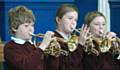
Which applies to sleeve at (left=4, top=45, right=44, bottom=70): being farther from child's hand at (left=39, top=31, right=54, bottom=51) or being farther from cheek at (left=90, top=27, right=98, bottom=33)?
cheek at (left=90, top=27, right=98, bottom=33)

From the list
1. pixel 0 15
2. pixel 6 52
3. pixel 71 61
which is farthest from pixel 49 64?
pixel 0 15

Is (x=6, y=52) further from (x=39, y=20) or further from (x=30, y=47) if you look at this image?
(x=39, y=20)

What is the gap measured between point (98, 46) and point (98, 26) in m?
0.18

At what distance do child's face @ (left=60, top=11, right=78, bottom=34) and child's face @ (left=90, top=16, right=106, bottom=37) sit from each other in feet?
0.80

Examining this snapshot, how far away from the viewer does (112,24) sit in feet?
16.8

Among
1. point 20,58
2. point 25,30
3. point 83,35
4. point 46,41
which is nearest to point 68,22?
point 83,35

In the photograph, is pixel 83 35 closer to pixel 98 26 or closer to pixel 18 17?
pixel 98 26

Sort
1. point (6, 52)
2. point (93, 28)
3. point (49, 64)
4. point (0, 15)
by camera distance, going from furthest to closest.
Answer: point (0, 15), point (93, 28), point (49, 64), point (6, 52)

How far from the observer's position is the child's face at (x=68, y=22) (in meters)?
3.06

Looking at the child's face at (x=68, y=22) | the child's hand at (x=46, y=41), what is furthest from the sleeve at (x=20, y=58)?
the child's face at (x=68, y=22)

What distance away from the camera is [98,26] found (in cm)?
329

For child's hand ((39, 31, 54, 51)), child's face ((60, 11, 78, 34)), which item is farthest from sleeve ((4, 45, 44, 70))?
child's face ((60, 11, 78, 34))

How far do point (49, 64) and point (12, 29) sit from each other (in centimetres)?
36

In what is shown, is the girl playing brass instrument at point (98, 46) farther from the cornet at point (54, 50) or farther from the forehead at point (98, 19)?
the cornet at point (54, 50)
